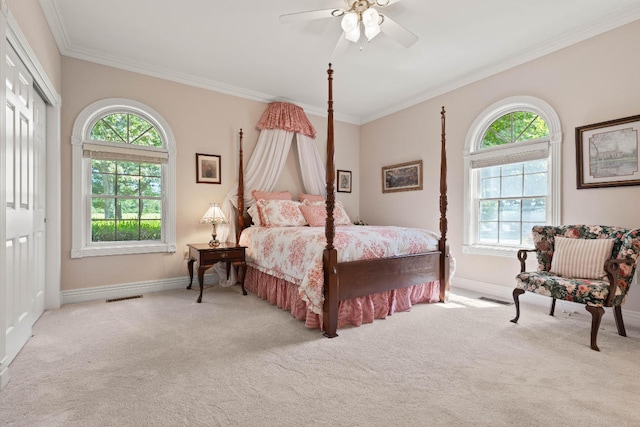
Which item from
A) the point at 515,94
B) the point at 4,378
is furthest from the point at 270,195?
the point at 515,94

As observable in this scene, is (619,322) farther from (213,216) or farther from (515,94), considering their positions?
(213,216)

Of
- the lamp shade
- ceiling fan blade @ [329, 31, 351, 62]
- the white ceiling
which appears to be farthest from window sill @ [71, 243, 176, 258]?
ceiling fan blade @ [329, 31, 351, 62]

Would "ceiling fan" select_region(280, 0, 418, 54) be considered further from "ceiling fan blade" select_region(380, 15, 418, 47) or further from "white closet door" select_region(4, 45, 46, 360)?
"white closet door" select_region(4, 45, 46, 360)

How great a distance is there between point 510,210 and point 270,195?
317 cm

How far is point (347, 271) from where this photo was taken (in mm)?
2740

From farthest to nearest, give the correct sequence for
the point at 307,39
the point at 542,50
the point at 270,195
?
1. the point at 270,195
2. the point at 542,50
3. the point at 307,39

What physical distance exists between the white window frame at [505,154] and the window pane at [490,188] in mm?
72

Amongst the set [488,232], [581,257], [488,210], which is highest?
[488,210]

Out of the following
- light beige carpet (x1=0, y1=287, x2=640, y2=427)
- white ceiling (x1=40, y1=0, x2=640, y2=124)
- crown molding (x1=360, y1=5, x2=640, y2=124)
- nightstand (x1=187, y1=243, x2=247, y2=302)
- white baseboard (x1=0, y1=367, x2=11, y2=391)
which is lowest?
light beige carpet (x1=0, y1=287, x2=640, y2=427)

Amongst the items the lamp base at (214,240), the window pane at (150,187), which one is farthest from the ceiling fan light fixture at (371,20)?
the window pane at (150,187)

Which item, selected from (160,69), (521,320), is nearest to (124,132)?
(160,69)

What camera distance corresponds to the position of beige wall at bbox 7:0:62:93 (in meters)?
2.17

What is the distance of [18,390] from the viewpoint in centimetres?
177

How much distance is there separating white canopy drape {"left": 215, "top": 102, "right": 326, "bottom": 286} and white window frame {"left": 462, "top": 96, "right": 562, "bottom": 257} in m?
2.27
